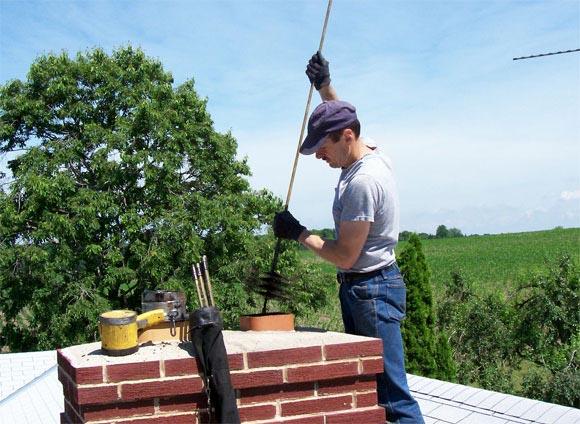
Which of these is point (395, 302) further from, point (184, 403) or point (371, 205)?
point (184, 403)

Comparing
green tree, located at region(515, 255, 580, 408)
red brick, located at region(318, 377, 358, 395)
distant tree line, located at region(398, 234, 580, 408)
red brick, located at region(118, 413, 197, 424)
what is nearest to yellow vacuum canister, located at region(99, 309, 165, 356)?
red brick, located at region(118, 413, 197, 424)

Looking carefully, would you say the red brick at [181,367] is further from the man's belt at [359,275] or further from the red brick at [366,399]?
the man's belt at [359,275]

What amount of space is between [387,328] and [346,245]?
0.39m

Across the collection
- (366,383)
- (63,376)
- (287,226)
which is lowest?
(366,383)

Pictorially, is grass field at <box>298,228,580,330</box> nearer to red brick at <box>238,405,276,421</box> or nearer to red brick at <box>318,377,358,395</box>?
red brick at <box>318,377,358,395</box>

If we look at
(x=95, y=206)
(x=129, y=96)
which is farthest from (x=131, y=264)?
(x=129, y=96)

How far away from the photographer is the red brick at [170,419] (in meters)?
2.33

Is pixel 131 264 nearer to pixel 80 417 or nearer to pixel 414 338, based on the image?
pixel 414 338

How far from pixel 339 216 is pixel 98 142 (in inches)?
475

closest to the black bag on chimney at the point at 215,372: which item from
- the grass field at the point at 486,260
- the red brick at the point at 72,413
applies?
the red brick at the point at 72,413

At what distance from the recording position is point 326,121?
2.77 meters

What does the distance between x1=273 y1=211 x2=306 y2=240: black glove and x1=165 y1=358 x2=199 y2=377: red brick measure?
0.78 metres

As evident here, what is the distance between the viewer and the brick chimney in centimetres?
230

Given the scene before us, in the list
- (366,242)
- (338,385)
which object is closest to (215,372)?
(338,385)
